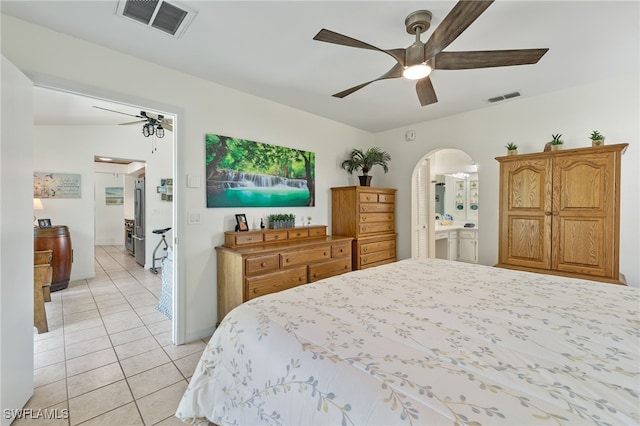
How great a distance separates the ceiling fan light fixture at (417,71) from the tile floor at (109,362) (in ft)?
8.84

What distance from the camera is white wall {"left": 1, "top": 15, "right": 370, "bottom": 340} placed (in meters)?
2.01

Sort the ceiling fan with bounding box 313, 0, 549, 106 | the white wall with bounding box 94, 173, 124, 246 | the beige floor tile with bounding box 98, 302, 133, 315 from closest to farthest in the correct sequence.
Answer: the ceiling fan with bounding box 313, 0, 549, 106, the beige floor tile with bounding box 98, 302, 133, 315, the white wall with bounding box 94, 173, 124, 246

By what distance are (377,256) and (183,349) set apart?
2780mm

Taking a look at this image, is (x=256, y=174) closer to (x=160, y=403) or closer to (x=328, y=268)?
(x=328, y=268)

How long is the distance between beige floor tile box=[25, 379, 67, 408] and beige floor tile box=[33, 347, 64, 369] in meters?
0.38

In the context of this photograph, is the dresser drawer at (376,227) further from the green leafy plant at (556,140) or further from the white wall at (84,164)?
the white wall at (84,164)

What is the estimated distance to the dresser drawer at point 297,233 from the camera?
348 centimetres

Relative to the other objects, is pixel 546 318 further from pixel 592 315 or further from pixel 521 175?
pixel 521 175

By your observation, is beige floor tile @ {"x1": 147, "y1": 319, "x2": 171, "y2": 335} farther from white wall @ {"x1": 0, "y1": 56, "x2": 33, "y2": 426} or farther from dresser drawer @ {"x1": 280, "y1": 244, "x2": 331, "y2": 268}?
dresser drawer @ {"x1": 280, "y1": 244, "x2": 331, "y2": 268}

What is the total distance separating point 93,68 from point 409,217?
4.11 meters

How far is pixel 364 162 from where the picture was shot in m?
4.25

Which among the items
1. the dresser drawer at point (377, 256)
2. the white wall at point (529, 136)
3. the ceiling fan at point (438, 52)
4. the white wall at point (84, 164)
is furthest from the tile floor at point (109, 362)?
the white wall at point (529, 136)

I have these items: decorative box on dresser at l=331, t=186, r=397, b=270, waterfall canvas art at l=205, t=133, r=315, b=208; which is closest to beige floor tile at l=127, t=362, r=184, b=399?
waterfall canvas art at l=205, t=133, r=315, b=208

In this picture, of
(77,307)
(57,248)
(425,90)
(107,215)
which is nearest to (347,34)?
(425,90)
